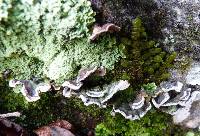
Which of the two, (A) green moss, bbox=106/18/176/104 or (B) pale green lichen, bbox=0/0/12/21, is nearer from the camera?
(B) pale green lichen, bbox=0/0/12/21

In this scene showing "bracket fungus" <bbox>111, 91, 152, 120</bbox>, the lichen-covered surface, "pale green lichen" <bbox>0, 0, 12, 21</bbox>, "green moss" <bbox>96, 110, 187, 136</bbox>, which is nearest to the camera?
"pale green lichen" <bbox>0, 0, 12, 21</bbox>

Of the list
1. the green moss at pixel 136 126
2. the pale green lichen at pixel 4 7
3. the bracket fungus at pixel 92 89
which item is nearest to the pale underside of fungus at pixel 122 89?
the bracket fungus at pixel 92 89

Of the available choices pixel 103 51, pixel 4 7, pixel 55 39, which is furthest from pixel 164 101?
pixel 4 7

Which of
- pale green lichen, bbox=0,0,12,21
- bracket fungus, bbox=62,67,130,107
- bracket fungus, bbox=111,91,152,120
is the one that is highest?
pale green lichen, bbox=0,0,12,21

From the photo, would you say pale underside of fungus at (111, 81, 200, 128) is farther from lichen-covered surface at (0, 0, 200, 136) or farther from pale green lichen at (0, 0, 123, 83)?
pale green lichen at (0, 0, 123, 83)

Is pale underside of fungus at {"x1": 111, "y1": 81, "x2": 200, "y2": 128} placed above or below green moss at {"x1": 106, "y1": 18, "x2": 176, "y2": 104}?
below

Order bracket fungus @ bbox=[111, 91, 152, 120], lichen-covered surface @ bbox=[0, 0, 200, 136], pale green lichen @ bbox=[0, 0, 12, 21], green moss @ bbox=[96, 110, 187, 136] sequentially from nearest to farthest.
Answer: pale green lichen @ bbox=[0, 0, 12, 21] < lichen-covered surface @ bbox=[0, 0, 200, 136] < bracket fungus @ bbox=[111, 91, 152, 120] < green moss @ bbox=[96, 110, 187, 136]

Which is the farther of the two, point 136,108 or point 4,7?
point 136,108

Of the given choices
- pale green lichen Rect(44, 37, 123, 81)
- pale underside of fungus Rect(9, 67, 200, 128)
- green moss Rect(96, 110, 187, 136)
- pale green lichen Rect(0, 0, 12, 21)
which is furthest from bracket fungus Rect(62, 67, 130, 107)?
pale green lichen Rect(0, 0, 12, 21)

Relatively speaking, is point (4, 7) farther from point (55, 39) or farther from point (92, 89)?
point (92, 89)
